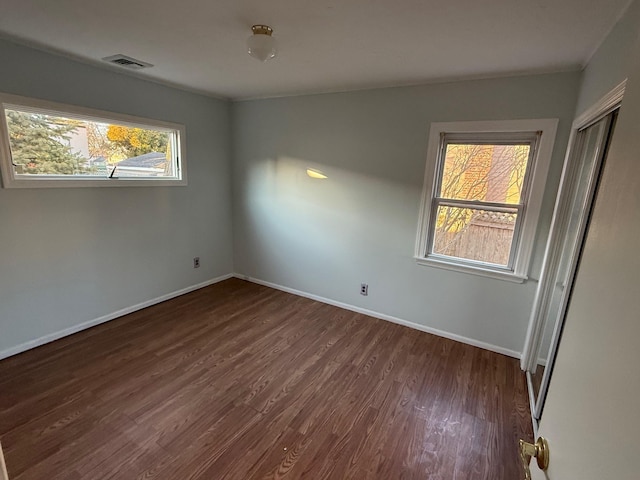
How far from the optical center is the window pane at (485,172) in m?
2.57

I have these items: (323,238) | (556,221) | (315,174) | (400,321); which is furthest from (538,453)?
(315,174)

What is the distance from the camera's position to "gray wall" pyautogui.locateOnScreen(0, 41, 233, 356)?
2.39 m

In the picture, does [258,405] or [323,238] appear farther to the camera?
[323,238]

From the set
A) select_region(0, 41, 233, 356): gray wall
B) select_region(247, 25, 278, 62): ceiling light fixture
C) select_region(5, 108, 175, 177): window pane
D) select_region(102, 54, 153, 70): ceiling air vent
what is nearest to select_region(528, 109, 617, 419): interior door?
select_region(247, 25, 278, 62): ceiling light fixture

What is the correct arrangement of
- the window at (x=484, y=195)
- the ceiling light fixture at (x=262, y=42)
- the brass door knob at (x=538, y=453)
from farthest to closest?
1. the window at (x=484, y=195)
2. the ceiling light fixture at (x=262, y=42)
3. the brass door knob at (x=538, y=453)

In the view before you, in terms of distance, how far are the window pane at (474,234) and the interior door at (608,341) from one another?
2.20 meters

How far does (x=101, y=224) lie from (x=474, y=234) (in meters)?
3.46

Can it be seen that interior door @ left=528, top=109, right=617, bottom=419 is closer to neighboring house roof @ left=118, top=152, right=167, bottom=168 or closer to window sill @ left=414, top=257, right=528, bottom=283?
window sill @ left=414, top=257, right=528, bottom=283

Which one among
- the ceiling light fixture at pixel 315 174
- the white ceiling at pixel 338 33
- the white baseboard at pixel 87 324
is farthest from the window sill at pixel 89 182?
the ceiling light fixture at pixel 315 174

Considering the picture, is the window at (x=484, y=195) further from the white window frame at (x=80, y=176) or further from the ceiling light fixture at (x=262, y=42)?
the white window frame at (x=80, y=176)

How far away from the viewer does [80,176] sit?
2.70 m

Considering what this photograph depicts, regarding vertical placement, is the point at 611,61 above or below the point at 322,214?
above

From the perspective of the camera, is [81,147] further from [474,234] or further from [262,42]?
[474,234]

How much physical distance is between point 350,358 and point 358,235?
50.2 inches
